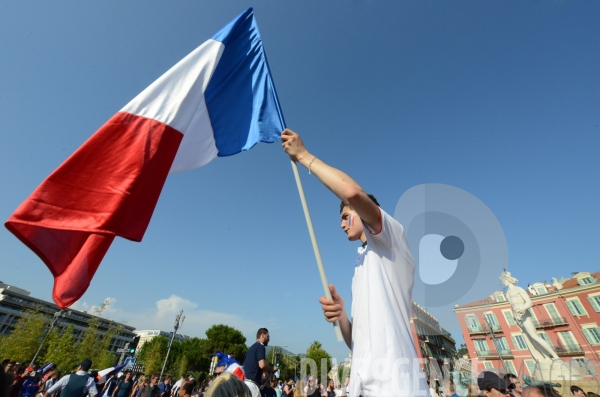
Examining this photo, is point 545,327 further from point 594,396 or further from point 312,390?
point 312,390

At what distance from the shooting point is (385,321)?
1333mm

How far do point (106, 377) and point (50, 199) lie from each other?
10920 mm

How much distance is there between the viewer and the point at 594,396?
770 cm

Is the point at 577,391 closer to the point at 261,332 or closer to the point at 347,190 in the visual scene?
the point at 261,332

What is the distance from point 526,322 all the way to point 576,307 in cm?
2400

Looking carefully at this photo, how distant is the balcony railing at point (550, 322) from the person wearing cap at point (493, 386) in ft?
113

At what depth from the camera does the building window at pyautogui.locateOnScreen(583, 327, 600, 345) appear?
84.6 ft

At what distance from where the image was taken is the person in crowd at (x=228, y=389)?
2047 millimetres

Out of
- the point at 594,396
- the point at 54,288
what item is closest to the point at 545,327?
the point at 594,396

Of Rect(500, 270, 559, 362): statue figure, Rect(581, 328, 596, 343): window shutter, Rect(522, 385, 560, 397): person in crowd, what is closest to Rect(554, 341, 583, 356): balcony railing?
Rect(581, 328, 596, 343): window shutter

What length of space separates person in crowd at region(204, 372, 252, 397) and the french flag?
139 cm

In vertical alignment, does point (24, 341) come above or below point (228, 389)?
above

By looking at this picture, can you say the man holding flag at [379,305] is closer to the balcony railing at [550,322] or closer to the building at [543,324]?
the building at [543,324]

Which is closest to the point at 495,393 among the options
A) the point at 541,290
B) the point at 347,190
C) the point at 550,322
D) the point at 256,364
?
the point at 256,364
